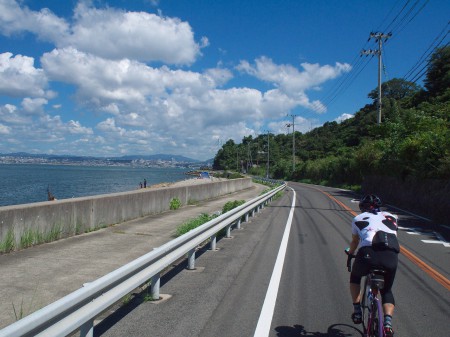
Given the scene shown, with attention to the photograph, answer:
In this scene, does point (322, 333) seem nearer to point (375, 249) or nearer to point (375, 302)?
point (375, 302)

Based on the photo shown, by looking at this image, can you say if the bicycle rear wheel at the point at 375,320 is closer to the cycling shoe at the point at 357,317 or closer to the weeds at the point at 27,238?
the cycling shoe at the point at 357,317

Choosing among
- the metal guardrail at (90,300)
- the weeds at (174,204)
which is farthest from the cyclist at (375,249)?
the weeds at (174,204)

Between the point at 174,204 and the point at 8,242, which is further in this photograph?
the point at 174,204

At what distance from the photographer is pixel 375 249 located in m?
4.51

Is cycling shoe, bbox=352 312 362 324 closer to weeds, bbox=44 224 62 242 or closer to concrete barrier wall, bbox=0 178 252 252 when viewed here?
concrete barrier wall, bbox=0 178 252 252

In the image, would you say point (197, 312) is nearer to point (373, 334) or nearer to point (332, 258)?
point (373, 334)

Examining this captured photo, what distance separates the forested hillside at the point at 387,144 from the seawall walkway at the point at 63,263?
15.3 m

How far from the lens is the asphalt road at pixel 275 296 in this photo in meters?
5.09

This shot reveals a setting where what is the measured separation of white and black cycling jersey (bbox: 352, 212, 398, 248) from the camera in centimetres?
459

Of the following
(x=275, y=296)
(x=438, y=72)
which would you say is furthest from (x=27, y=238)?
(x=438, y=72)

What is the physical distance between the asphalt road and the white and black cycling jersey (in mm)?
1224

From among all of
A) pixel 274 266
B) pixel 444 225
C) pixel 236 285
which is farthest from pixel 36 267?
pixel 444 225

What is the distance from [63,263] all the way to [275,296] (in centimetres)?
409

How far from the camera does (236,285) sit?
691 centimetres
